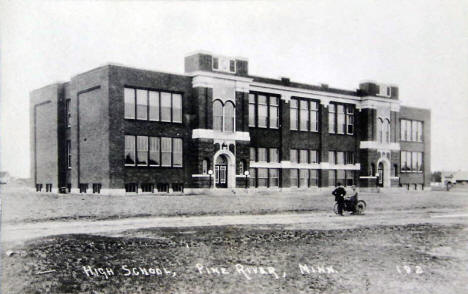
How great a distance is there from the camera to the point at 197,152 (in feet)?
124

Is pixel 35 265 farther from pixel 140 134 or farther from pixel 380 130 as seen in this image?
pixel 380 130

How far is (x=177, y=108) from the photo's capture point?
37.5m

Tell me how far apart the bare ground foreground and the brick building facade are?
15706 millimetres

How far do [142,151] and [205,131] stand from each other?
206 inches

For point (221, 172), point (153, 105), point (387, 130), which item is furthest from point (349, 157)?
point (153, 105)

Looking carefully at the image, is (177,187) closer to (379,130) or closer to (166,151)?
(166,151)

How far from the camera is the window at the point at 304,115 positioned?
46.3m

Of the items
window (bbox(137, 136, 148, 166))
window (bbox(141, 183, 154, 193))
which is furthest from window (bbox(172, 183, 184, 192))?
window (bbox(137, 136, 148, 166))

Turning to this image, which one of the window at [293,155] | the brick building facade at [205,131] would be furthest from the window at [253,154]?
the window at [293,155]

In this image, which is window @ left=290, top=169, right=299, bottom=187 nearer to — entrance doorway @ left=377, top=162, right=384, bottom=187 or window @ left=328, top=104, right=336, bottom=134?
window @ left=328, top=104, right=336, bottom=134

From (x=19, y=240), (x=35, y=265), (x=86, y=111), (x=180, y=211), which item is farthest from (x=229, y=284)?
(x=86, y=111)

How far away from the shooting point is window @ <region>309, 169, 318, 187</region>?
47.0 metres

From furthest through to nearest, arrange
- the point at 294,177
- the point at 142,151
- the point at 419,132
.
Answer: the point at 419,132 < the point at 294,177 < the point at 142,151

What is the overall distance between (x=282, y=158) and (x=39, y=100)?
2166 cm
